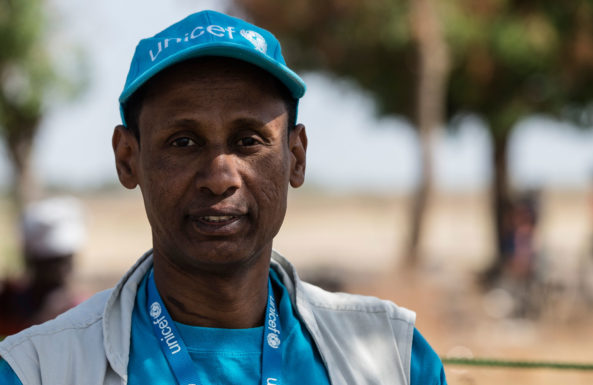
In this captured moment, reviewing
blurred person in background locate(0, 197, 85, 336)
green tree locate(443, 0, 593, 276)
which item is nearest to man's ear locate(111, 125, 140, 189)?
blurred person in background locate(0, 197, 85, 336)

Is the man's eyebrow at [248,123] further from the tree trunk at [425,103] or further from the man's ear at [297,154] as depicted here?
the tree trunk at [425,103]

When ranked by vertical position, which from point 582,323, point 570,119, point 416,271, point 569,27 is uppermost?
point 569,27

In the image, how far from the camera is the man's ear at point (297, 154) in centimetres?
200

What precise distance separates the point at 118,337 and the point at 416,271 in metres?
10.8

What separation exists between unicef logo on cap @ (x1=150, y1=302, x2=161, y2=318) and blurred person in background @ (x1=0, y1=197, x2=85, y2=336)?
9.37 feet

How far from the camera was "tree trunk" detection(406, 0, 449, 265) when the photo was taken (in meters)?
12.2

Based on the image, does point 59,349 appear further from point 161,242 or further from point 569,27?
point 569,27

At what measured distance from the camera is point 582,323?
12.1 metres

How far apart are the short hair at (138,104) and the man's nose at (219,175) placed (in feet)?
0.72

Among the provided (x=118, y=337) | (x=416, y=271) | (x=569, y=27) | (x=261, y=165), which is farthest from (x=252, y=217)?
(x=569, y=27)

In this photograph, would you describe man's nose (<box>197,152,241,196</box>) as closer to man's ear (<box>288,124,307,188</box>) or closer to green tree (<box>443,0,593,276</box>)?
man's ear (<box>288,124,307,188</box>)

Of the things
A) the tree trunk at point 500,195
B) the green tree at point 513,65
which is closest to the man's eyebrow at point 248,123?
the green tree at point 513,65

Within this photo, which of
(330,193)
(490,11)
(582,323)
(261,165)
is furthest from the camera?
(330,193)

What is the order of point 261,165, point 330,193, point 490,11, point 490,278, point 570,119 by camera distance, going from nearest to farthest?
point 261,165
point 490,11
point 490,278
point 570,119
point 330,193
